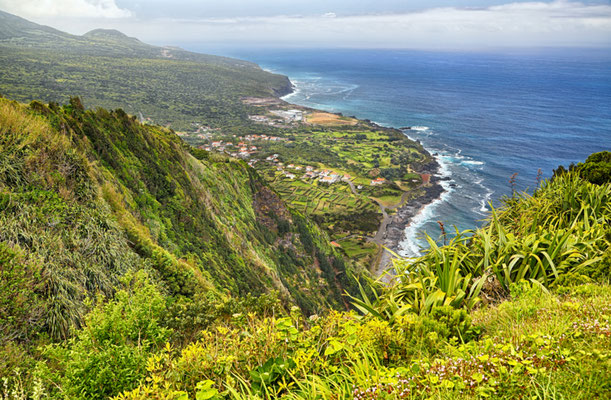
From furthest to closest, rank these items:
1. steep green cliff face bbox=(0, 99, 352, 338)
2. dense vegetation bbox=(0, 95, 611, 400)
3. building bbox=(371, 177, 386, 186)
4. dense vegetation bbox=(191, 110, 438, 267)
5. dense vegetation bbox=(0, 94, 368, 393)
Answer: building bbox=(371, 177, 386, 186) < dense vegetation bbox=(191, 110, 438, 267) < steep green cliff face bbox=(0, 99, 352, 338) < dense vegetation bbox=(0, 94, 368, 393) < dense vegetation bbox=(0, 95, 611, 400)

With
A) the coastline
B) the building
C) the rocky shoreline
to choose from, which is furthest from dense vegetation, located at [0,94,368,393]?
the building

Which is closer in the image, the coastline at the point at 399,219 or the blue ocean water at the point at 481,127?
the coastline at the point at 399,219

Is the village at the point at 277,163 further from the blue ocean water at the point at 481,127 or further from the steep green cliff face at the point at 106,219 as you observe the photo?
the steep green cliff face at the point at 106,219

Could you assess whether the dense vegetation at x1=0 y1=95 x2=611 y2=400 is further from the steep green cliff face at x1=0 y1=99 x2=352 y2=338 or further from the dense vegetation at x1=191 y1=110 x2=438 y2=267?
the dense vegetation at x1=191 y1=110 x2=438 y2=267

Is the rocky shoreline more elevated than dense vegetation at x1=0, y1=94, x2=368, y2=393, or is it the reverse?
dense vegetation at x1=0, y1=94, x2=368, y2=393

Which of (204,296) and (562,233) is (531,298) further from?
(204,296)

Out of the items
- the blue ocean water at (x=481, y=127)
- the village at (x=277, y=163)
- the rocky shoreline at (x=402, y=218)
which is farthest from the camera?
the village at (x=277, y=163)

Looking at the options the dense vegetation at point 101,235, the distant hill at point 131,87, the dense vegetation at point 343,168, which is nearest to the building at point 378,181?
the dense vegetation at point 343,168
